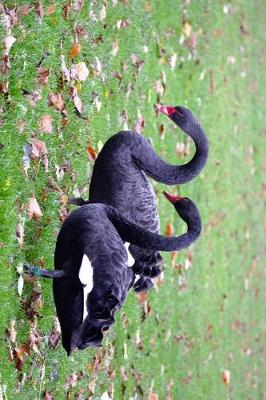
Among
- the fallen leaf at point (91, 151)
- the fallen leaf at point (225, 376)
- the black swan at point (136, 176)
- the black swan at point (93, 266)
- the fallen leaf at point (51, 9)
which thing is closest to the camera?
the black swan at point (93, 266)

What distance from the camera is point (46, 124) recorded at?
A: 355 centimetres

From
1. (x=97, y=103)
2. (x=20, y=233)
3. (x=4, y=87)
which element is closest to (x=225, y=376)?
(x=97, y=103)

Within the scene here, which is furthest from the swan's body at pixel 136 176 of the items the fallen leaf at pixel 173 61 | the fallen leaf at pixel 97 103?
the fallen leaf at pixel 173 61

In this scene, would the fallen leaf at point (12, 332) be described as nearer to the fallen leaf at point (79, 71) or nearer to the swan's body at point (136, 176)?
the swan's body at point (136, 176)

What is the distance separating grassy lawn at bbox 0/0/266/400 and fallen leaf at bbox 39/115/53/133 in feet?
0.04

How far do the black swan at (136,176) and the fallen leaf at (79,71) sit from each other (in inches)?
39.5

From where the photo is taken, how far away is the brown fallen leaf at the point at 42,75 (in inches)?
137

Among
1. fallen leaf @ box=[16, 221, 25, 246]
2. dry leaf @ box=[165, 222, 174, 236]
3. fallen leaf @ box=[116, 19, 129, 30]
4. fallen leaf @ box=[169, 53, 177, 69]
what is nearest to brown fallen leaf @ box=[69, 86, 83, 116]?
fallen leaf @ box=[116, 19, 129, 30]

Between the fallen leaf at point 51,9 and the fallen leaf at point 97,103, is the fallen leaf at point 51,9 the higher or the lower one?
the higher one

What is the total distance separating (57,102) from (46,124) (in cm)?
21

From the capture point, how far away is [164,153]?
17.3ft

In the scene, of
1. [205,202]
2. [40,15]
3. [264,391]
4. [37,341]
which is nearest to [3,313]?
[37,341]

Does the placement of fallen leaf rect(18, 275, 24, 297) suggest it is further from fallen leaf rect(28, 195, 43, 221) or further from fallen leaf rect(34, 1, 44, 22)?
fallen leaf rect(34, 1, 44, 22)

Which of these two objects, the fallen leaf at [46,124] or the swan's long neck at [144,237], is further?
the fallen leaf at [46,124]
